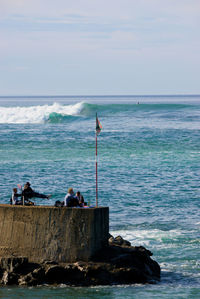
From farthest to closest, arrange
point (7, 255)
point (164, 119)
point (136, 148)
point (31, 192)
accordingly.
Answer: point (164, 119)
point (136, 148)
point (31, 192)
point (7, 255)

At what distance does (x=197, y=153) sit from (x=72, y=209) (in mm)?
31204

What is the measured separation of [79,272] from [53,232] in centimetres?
123

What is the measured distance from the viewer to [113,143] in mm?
53750

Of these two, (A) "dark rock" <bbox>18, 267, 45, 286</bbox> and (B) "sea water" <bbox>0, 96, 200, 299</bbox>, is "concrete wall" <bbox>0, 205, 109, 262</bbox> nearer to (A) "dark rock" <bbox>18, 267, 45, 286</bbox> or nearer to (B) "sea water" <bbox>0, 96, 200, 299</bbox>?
(A) "dark rock" <bbox>18, 267, 45, 286</bbox>

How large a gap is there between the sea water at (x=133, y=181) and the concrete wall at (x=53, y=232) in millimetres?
953

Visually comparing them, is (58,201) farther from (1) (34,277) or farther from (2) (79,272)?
(1) (34,277)

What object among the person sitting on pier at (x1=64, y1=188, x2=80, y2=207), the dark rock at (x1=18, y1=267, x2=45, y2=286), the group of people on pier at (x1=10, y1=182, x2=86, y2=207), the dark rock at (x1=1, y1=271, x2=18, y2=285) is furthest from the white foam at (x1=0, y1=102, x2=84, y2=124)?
the dark rock at (x1=18, y1=267, x2=45, y2=286)

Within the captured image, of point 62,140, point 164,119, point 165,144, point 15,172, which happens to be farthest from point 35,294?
point 164,119

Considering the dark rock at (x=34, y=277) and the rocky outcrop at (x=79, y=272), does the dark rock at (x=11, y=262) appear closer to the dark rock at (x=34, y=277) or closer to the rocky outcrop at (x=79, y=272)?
the rocky outcrop at (x=79, y=272)

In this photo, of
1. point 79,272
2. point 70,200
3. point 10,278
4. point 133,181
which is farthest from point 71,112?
point 79,272

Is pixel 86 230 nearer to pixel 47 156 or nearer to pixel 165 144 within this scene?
pixel 47 156

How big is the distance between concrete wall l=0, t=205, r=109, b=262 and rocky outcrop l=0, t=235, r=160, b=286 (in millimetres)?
270

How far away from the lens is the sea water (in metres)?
17.4

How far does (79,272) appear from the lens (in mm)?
16594
